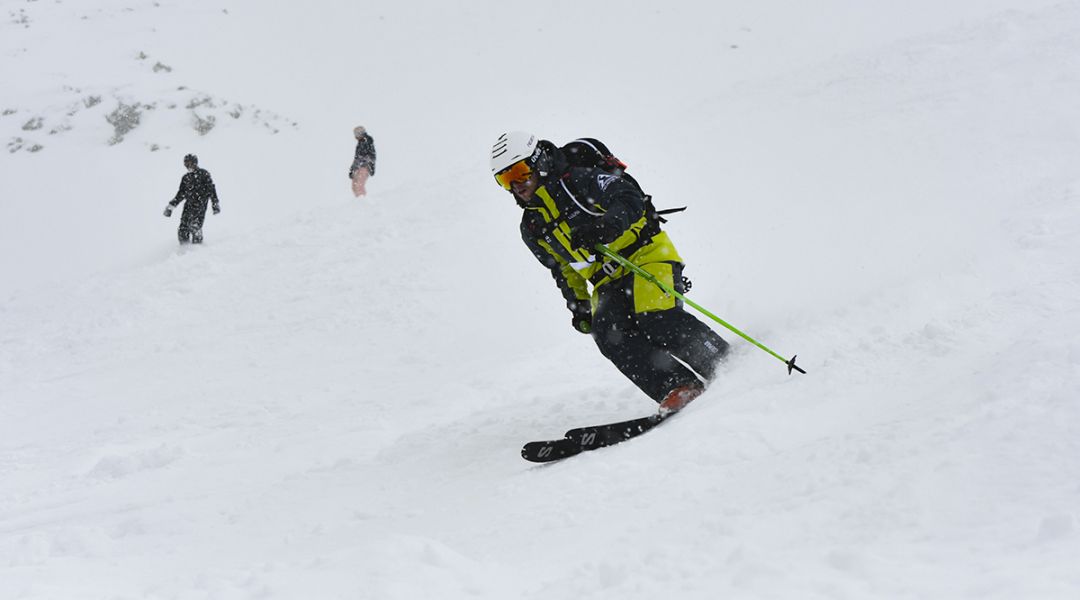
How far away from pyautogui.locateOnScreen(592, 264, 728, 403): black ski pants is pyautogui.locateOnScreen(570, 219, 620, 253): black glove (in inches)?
14.7

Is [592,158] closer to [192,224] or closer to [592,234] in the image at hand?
[592,234]

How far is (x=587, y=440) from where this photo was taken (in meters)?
5.48

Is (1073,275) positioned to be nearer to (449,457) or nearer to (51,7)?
(449,457)

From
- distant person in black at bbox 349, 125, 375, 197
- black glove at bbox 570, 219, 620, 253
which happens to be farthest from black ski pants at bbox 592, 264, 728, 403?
distant person in black at bbox 349, 125, 375, 197

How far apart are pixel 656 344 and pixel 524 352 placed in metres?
3.18

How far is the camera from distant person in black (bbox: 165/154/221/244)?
13.3 metres

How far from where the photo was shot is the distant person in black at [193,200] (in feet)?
43.5

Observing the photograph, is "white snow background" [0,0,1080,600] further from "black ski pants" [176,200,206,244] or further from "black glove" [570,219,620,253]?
"black glove" [570,219,620,253]

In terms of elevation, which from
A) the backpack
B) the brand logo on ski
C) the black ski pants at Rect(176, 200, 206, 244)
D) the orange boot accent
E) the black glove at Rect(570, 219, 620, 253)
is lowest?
the black ski pants at Rect(176, 200, 206, 244)

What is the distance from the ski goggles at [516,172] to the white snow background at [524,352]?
177cm

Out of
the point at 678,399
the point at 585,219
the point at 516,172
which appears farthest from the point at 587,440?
the point at 516,172

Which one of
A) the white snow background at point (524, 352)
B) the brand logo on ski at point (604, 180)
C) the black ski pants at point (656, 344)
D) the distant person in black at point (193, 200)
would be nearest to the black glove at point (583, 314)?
the black ski pants at point (656, 344)

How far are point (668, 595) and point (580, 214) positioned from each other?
3.35 m

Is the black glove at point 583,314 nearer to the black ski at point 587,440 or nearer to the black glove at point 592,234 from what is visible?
the black glove at point 592,234
